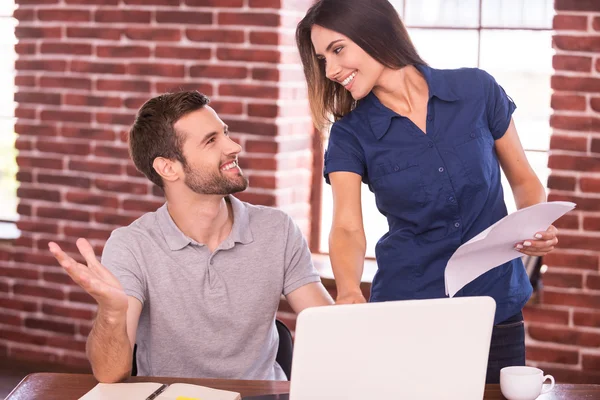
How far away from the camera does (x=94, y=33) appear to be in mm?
3441

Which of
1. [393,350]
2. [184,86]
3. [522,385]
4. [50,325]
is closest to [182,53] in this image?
[184,86]

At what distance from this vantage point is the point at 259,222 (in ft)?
7.44

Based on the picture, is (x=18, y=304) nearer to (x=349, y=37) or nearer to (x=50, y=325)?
(x=50, y=325)

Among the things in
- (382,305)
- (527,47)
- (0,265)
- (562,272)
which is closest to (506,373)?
(382,305)

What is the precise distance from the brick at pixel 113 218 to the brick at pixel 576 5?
1.71 m

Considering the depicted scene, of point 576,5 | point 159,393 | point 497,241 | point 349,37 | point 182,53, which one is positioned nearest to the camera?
point 159,393

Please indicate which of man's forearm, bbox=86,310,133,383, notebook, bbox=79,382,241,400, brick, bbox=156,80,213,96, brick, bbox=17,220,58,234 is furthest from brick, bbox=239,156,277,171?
notebook, bbox=79,382,241,400

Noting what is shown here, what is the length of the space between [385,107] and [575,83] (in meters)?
1.07

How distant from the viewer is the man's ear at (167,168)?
7.35 feet

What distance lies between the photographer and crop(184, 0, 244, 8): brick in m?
3.24

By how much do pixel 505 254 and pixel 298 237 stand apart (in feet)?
1.92

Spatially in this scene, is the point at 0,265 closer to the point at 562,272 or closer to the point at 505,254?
the point at 562,272

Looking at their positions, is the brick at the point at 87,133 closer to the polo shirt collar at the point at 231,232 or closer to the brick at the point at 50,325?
the brick at the point at 50,325

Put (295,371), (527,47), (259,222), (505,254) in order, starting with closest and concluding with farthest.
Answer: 1. (295,371)
2. (505,254)
3. (259,222)
4. (527,47)
